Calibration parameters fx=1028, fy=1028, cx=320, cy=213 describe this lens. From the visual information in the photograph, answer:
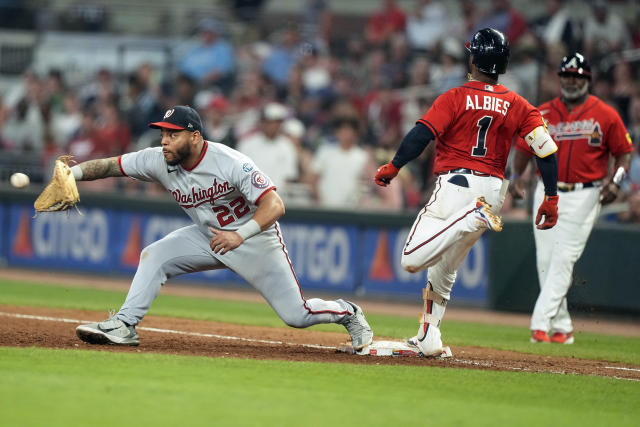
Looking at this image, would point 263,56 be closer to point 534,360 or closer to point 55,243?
point 55,243

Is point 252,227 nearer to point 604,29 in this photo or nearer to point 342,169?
point 342,169

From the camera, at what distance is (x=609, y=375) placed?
791 centimetres

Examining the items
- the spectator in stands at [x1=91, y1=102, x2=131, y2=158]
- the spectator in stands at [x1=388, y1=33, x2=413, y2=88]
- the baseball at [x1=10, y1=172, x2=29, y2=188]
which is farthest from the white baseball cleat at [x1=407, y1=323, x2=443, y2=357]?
the spectator in stands at [x1=91, y1=102, x2=131, y2=158]

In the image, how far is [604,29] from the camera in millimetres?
16281

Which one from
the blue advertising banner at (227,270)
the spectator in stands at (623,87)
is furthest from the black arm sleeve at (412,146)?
the spectator in stands at (623,87)

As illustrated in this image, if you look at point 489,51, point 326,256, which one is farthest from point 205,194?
point 326,256

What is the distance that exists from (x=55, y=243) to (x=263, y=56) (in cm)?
548

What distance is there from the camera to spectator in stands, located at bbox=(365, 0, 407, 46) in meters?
18.7

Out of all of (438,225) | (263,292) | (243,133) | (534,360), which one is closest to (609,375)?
(534,360)

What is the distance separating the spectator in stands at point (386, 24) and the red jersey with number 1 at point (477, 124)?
1085cm

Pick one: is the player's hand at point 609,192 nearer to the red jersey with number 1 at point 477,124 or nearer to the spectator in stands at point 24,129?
the red jersey with number 1 at point 477,124

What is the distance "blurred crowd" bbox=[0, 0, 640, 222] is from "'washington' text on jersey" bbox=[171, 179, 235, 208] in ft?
21.9

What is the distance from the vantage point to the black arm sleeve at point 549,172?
26.1 ft

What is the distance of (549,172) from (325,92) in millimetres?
10175
